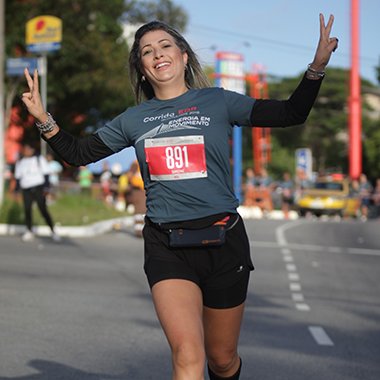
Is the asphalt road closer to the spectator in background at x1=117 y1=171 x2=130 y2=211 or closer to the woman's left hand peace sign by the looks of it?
the woman's left hand peace sign

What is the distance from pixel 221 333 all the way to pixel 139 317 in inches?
179

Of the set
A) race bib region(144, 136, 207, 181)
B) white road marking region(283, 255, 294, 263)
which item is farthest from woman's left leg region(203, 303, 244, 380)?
white road marking region(283, 255, 294, 263)

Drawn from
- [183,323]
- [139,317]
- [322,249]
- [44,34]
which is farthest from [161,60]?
[44,34]

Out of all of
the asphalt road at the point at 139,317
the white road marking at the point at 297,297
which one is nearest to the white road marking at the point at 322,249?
the asphalt road at the point at 139,317

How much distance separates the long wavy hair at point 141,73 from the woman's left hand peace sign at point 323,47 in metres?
0.72

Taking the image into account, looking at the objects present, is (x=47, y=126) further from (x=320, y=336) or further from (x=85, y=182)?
(x=85, y=182)

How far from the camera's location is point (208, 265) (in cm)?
432

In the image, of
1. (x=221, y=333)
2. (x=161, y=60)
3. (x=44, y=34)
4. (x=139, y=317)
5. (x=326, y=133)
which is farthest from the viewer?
(x=326, y=133)

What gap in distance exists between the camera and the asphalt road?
21.7 feet

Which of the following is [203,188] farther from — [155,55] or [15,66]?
[15,66]

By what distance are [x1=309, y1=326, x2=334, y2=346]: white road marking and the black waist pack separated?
371 cm

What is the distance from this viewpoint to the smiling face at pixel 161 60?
4.52m

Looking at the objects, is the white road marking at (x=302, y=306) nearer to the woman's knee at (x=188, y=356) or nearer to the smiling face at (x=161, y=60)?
the smiling face at (x=161, y=60)

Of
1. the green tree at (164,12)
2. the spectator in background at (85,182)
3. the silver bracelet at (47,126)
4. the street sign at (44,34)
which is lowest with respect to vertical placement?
the spectator in background at (85,182)
